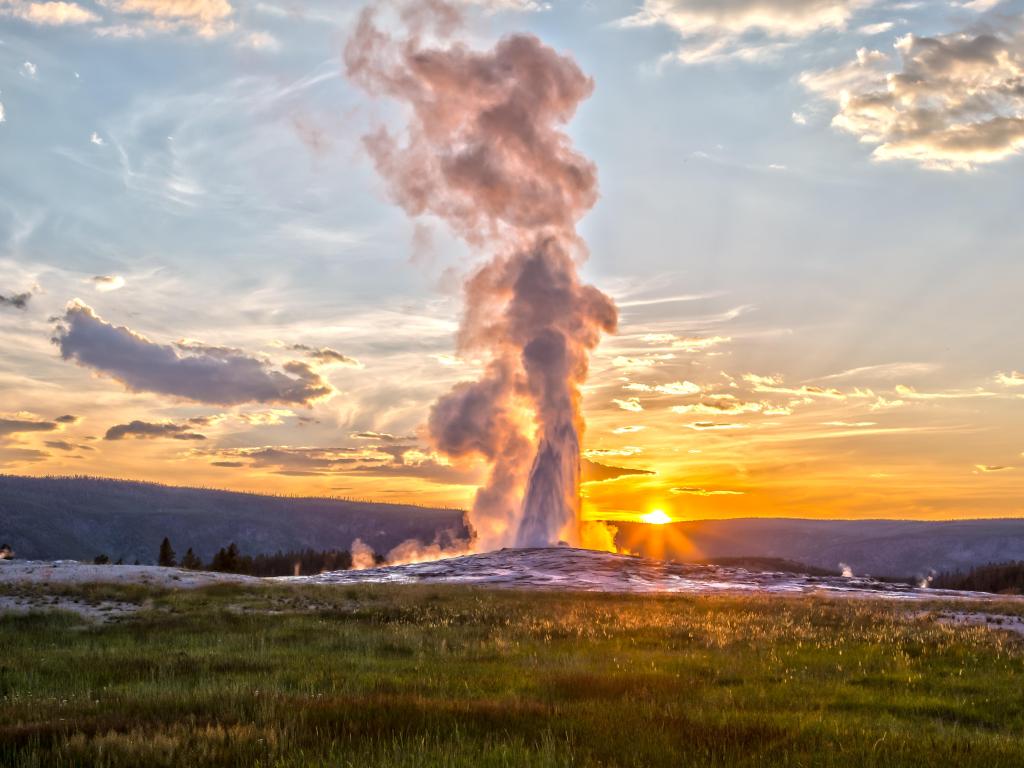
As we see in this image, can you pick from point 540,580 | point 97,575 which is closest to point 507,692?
point 97,575

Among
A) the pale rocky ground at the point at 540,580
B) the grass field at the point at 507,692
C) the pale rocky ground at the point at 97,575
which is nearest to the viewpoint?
the grass field at the point at 507,692

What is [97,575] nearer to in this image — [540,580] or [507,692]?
[540,580]

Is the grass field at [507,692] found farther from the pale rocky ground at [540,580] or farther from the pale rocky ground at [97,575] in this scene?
the pale rocky ground at [97,575]

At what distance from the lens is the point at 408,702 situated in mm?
10836

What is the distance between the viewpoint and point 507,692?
12164mm

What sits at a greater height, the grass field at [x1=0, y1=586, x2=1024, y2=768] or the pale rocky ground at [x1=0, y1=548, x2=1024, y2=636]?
the grass field at [x1=0, y1=586, x2=1024, y2=768]

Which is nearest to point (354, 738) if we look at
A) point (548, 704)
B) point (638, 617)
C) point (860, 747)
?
point (548, 704)

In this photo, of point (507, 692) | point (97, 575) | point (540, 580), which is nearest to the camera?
point (507, 692)

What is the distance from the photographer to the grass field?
852 cm

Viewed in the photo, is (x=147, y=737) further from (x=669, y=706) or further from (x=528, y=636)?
(x=528, y=636)

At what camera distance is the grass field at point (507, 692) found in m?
8.52

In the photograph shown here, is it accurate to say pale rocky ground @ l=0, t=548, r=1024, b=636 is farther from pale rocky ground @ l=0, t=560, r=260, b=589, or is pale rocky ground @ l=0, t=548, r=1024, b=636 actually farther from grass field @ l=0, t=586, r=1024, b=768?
grass field @ l=0, t=586, r=1024, b=768

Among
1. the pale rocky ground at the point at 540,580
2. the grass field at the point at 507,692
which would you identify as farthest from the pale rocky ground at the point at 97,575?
the grass field at the point at 507,692

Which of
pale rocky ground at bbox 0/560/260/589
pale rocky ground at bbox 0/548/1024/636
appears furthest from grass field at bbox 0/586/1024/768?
pale rocky ground at bbox 0/560/260/589
